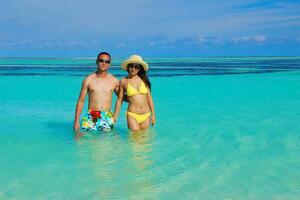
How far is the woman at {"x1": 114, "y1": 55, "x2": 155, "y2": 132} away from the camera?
6234 mm

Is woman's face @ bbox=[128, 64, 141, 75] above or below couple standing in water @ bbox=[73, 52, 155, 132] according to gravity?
above

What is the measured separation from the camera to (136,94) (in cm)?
637

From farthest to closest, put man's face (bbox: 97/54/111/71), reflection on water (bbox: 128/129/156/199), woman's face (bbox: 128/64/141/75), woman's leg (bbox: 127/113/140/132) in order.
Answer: woman's leg (bbox: 127/113/140/132), woman's face (bbox: 128/64/141/75), man's face (bbox: 97/54/111/71), reflection on water (bbox: 128/129/156/199)

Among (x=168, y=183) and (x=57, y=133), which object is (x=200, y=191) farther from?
(x=57, y=133)

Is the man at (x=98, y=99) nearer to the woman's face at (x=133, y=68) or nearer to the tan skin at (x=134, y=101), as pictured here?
the tan skin at (x=134, y=101)

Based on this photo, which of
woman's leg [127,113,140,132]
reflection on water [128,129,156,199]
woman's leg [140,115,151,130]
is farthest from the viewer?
woman's leg [140,115,151,130]

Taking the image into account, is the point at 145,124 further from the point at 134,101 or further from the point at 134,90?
the point at 134,90

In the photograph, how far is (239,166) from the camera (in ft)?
17.0

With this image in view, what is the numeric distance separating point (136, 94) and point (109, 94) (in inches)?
16.9

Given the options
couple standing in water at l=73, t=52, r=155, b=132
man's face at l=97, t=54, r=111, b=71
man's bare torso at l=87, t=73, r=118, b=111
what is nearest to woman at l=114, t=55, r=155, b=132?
couple standing in water at l=73, t=52, r=155, b=132

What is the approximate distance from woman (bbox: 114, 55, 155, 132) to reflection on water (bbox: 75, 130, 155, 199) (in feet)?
0.86

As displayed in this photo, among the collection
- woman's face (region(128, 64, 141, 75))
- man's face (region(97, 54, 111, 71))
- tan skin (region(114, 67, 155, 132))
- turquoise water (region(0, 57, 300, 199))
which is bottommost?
turquoise water (region(0, 57, 300, 199))

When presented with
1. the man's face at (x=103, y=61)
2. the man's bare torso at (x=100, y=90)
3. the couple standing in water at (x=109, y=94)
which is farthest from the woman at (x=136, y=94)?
the man's face at (x=103, y=61)

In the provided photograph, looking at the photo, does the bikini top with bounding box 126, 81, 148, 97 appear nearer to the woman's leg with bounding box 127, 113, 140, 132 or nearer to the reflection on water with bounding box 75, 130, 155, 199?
the woman's leg with bounding box 127, 113, 140, 132
